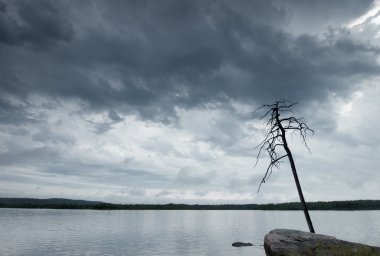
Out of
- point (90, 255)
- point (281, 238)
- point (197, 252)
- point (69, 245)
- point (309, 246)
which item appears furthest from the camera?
point (69, 245)

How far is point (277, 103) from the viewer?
24609 millimetres

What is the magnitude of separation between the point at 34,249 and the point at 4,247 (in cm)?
462

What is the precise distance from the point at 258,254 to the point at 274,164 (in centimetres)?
2181

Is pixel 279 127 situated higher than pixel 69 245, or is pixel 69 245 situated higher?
pixel 279 127

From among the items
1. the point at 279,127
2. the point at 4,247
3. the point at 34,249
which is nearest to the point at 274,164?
the point at 279,127

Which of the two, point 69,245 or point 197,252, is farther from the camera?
point 69,245

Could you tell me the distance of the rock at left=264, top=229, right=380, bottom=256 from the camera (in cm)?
1968

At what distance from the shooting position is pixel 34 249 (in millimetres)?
43969

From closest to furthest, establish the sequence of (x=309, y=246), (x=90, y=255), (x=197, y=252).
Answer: (x=309, y=246) → (x=90, y=255) → (x=197, y=252)

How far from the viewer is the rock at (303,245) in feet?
64.6

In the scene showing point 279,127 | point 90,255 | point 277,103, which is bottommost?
point 90,255

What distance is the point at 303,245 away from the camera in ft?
70.0

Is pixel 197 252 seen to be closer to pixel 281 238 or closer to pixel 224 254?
pixel 224 254

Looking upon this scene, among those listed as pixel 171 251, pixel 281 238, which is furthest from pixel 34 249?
pixel 281 238
